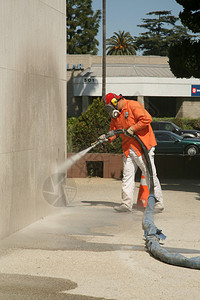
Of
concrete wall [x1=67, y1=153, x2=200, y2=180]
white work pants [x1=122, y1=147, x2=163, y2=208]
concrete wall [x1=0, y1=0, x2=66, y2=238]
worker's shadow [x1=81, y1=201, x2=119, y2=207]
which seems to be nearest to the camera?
concrete wall [x1=0, y1=0, x2=66, y2=238]

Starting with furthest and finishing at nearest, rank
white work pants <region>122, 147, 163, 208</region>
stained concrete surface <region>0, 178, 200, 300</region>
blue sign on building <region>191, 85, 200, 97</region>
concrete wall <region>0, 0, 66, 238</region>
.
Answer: blue sign on building <region>191, 85, 200, 97</region>, white work pants <region>122, 147, 163, 208</region>, concrete wall <region>0, 0, 66, 238</region>, stained concrete surface <region>0, 178, 200, 300</region>

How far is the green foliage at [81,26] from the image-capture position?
2314 inches

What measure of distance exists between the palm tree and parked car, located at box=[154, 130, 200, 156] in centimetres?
4920

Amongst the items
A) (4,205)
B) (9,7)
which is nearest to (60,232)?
(4,205)

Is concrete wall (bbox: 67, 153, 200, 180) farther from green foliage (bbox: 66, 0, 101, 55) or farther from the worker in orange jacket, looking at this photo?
green foliage (bbox: 66, 0, 101, 55)

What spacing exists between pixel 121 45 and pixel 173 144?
51.9m

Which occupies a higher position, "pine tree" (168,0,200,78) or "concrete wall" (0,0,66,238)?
"pine tree" (168,0,200,78)

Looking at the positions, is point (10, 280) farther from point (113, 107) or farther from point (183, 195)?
point (183, 195)

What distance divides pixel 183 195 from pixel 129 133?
2765mm

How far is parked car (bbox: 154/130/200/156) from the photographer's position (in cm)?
2120

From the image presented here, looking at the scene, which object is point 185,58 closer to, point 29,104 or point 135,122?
point 135,122

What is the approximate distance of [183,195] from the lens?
400 inches

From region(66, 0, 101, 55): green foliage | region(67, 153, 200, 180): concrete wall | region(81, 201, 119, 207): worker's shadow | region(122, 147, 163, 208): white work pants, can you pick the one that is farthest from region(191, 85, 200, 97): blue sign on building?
region(122, 147, 163, 208): white work pants

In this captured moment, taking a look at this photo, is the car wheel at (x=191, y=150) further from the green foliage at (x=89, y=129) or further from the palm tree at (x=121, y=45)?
the palm tree at (x=121, y=45)
